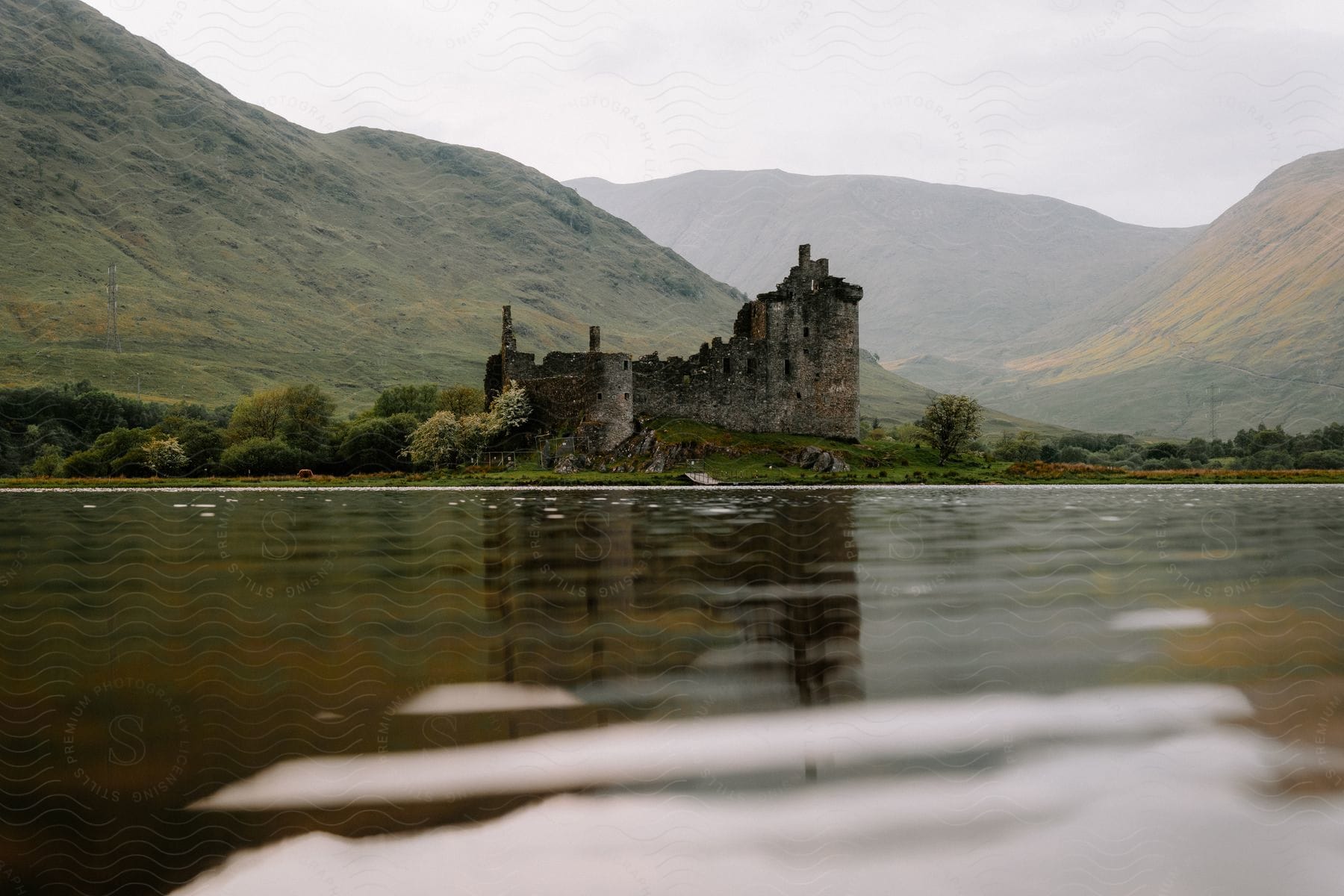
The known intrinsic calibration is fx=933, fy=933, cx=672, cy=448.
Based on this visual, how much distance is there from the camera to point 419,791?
24.8 feet

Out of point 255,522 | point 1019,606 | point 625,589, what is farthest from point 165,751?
point 255,522

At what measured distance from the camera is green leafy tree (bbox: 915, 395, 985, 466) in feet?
201

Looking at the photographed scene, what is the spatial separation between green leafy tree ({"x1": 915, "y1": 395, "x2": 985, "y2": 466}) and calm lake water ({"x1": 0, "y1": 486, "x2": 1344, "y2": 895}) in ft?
134

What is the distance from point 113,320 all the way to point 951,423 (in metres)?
153

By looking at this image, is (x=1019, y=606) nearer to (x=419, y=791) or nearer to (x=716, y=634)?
(x=716, y=634)

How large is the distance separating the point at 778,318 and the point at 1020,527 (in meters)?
33.2

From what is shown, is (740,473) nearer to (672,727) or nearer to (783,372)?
(783,372)

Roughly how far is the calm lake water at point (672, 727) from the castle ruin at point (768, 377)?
3948cm

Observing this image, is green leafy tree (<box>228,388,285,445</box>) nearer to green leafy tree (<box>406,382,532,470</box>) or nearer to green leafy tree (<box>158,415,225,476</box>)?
green leafy tree (<box>158,415,225,476</box>)

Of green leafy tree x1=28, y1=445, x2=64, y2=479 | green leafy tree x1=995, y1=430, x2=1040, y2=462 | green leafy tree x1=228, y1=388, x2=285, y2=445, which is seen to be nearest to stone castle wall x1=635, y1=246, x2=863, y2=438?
green leafy tree x1=995, y1=430, x2=1040, y2=462


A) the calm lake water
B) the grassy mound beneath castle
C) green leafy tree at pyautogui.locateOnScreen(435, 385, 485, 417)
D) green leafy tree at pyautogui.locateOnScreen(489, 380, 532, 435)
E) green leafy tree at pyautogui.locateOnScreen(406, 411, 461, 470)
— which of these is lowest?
the calm lake water

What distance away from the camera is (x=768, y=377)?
201ft

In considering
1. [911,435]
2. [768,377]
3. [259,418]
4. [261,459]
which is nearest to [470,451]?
[261,459]

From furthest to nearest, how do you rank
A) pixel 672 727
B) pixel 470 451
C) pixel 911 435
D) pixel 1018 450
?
1. pixel 1018 450
2. pixel 911 435
3. pixel 470 451
4. pixel 672 727
